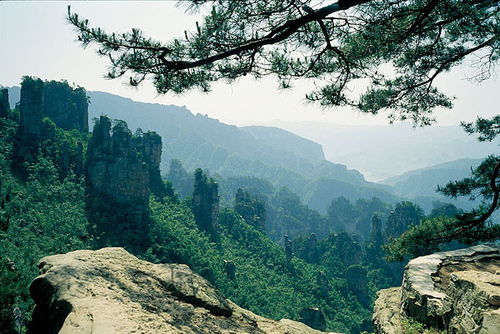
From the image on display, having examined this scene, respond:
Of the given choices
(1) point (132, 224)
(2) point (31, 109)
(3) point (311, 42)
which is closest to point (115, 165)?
(1) point (132, 224)

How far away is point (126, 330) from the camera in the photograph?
10.2 feet

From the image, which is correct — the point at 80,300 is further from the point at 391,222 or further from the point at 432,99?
the point at 391,222

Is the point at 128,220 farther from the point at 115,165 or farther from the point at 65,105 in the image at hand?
the point at 65,105

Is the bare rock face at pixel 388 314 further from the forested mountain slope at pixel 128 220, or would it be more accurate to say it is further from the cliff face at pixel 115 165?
the cliff face at pixel 115 165

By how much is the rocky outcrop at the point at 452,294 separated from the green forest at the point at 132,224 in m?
11.1

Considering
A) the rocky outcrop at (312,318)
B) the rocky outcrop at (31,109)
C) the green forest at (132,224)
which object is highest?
the rocky outcrop at (31,109)

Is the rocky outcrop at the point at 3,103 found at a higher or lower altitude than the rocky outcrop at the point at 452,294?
higher

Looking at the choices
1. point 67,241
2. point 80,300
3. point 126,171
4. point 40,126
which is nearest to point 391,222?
point 126,171

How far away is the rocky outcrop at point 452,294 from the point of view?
3.44 meters

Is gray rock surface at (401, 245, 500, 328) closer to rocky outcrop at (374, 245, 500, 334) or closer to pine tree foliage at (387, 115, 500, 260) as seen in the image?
rocky outcrop at (374, 245, 500, 334)

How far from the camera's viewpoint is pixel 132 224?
33719 mm

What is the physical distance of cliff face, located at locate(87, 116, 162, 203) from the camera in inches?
1371

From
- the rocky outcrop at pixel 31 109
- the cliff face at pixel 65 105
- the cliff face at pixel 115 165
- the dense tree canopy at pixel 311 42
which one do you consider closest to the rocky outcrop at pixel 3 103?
the rocky outcrop at pixel 31 109

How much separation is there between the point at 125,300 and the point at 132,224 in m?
32.4
